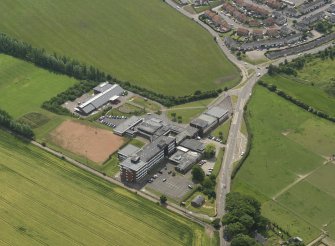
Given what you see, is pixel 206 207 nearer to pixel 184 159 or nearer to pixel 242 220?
pixel 242 220

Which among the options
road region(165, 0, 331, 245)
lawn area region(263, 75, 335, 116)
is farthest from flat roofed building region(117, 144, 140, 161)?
lawn area region(263, 75, 335, 116)

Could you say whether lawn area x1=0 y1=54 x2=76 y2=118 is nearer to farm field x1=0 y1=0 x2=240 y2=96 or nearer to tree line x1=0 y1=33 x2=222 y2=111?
tree line x1=0 y1=33 x2=222 y2=111

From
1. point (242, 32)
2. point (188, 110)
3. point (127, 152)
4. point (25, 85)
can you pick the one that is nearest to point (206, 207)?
point (127, 152)

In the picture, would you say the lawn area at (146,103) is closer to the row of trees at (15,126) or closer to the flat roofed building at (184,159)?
the flat roofed building at (184,159)

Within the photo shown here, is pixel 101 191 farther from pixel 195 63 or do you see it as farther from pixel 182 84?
pixel 195 63

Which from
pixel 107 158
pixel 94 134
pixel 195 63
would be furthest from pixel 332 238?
pixel 195 63
